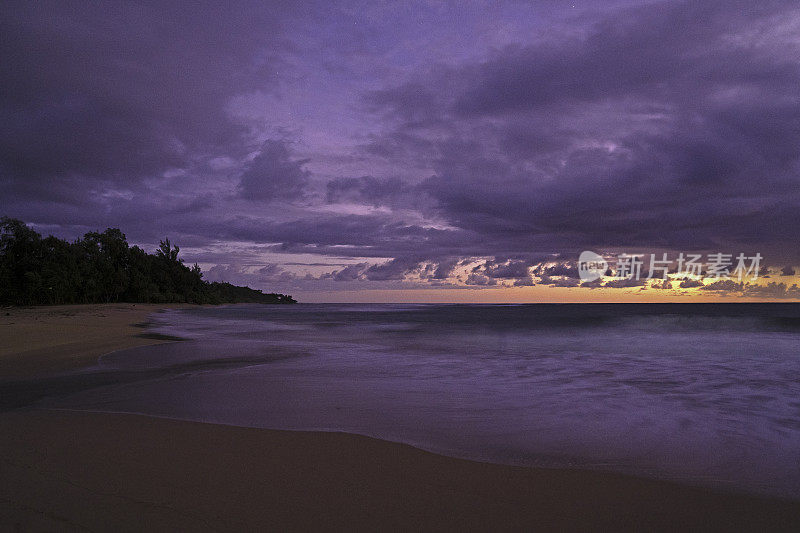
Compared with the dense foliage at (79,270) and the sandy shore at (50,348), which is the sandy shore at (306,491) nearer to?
the sandy shore at (50,348)

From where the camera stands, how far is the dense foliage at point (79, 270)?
4047 cm

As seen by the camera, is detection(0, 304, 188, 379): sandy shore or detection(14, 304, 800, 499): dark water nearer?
detection(14, 304, 800, 499): dark water

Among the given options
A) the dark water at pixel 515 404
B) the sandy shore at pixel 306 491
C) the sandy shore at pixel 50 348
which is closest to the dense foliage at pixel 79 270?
the sandy shore at pixel 50 348

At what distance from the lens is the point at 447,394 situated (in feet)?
22.2

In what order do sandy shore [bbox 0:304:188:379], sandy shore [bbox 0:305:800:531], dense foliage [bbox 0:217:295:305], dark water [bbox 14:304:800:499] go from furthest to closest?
dense foliage [bbox 0:217:295:305], sandy shore [bbox 0:304:188:379], dark water [bbox 14:304:800:499], sandy shore [bbox 0:305:800:531]

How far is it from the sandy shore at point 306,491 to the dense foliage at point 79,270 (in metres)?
47.4

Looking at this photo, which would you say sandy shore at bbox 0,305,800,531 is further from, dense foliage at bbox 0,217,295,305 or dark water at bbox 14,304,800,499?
dense foliage at bbox 0,217,295,305

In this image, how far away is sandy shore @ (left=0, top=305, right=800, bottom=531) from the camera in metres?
2.63

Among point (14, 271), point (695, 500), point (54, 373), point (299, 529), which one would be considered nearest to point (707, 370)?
point (695, 500)

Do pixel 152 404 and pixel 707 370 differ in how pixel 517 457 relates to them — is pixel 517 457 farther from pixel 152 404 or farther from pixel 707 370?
pixel 707 370

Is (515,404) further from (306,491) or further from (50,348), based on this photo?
(50,348)

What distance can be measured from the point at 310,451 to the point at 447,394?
3.33 m

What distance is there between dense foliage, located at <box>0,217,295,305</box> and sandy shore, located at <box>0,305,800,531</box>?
4740cm

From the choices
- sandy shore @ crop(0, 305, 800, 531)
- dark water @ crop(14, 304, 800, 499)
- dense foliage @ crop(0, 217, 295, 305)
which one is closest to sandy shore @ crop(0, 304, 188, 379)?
dark water @ crop(14, 304, 800, 499)
